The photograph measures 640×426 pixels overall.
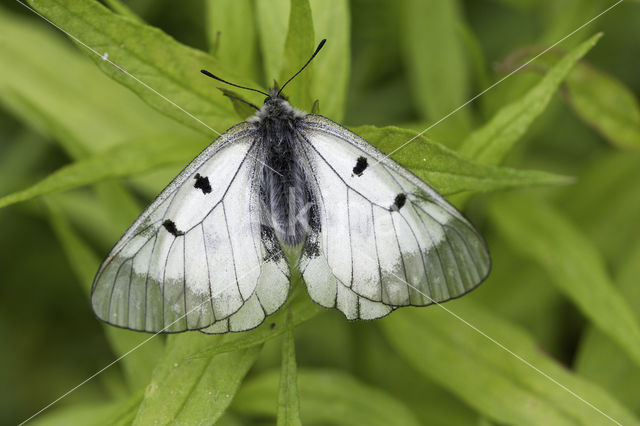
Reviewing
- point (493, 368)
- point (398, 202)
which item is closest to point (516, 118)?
point (398, 202)

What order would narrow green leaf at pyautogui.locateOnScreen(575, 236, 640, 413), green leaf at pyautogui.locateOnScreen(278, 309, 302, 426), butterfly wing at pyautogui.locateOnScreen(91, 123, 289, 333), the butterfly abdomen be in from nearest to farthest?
green leaf at pyautogui.locateOnScreen(278, 309, 302, 426) < butterfly wing at pyautogui.locateOnScreen(91, 123, 289, 333) < the butterfly abdomen < narrow green leaf at pyautogui.locateOnScreen(575, 236, 640, 413)

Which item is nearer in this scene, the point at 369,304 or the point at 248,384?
the point at 369,304

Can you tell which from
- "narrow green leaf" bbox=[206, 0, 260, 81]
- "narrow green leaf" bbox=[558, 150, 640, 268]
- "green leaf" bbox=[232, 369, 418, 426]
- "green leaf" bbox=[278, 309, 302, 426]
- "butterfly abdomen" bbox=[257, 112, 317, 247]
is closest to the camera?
"green leaf" bbox=[278, 309, 302, 426]

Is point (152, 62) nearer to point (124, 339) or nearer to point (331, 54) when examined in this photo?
point (331, 54)

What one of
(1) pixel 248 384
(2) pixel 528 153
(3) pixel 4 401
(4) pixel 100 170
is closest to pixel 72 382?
(3) pixel 4 401

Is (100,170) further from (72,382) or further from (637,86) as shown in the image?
(637,86)

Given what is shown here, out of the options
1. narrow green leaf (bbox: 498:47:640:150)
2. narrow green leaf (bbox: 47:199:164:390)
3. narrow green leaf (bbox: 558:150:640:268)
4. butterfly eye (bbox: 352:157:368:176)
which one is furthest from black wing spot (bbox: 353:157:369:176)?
narrow green leaf (bbox: 558:150:640:268)

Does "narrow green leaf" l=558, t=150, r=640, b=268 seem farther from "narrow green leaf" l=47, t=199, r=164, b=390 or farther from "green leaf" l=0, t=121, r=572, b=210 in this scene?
"narrow green leaf" l=47, t=199, r=164, b=390
